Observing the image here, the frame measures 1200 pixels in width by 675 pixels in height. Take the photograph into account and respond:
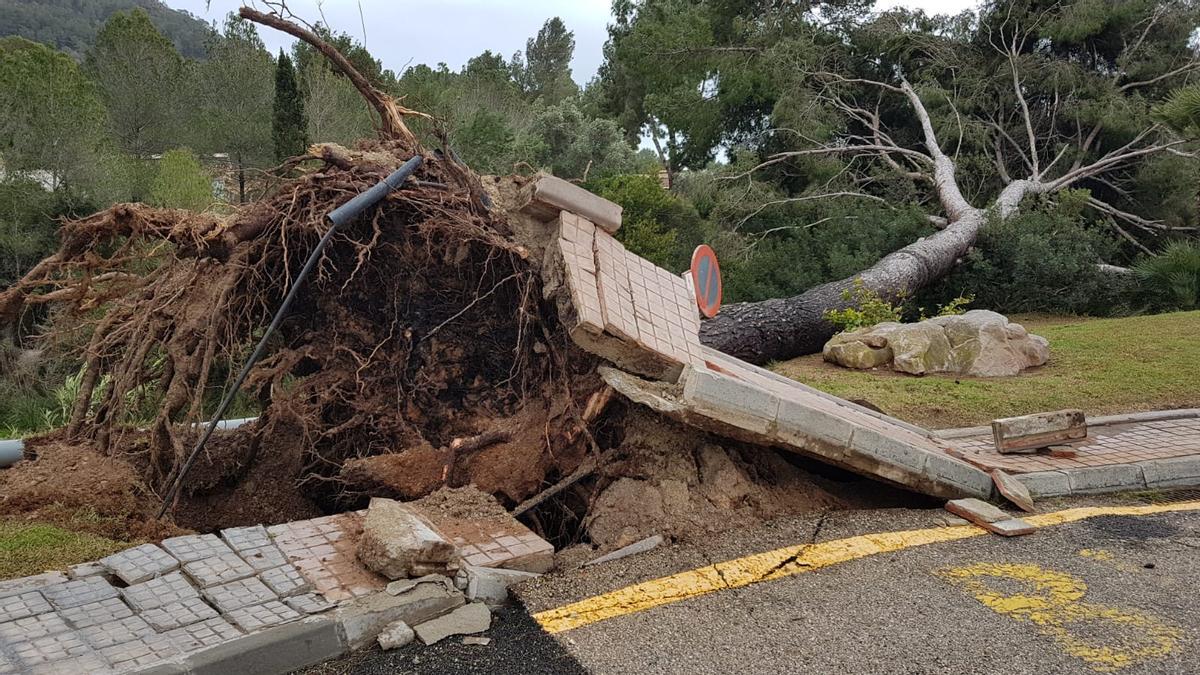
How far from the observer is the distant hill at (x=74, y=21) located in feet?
191

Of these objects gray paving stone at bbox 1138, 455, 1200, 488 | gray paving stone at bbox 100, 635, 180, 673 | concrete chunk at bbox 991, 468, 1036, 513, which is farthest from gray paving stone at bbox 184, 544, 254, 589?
gray paving stone at bbox 1138, 455, 1200, 488

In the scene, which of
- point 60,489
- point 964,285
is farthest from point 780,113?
point 60,489

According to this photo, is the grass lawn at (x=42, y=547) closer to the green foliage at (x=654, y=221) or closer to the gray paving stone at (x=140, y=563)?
the gray paving stone at (x=140, y=563)

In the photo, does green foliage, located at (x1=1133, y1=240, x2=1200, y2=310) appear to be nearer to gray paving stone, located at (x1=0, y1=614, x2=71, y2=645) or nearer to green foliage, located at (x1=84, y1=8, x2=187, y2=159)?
gray paving stone, located at (x1=0, y1=614, x2=71, y2=645)

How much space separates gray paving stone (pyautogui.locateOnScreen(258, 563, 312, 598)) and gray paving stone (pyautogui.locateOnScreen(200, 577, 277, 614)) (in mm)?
27

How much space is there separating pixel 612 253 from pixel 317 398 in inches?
68.9

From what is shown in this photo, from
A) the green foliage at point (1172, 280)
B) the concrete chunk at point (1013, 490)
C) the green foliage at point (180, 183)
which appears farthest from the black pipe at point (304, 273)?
the green foliage at point (1172, 280)

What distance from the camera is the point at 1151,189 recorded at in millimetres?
14617

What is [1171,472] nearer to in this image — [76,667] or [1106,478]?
[1106,478]

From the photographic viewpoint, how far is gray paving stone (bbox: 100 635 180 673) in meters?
2.40

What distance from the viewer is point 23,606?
2.68 metres

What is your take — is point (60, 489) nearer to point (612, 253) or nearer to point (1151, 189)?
point (612, 253)

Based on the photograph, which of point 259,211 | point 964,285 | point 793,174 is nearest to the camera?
point 259,211

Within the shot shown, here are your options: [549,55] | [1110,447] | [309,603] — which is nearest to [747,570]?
[309,603]
